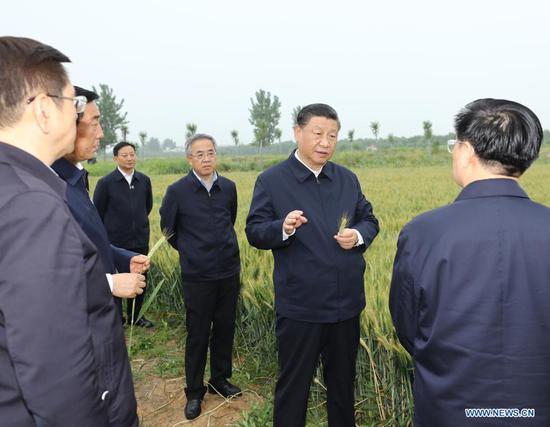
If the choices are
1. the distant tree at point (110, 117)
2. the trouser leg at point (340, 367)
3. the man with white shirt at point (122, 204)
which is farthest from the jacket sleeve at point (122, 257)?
the distant tree at point (110, 117)

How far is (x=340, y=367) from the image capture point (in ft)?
8.73

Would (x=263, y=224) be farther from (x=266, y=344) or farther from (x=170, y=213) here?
(x=266, y=344)

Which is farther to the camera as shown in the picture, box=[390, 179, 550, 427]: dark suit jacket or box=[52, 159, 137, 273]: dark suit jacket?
box=[52, 159, 137, 273]: dark suit jacket

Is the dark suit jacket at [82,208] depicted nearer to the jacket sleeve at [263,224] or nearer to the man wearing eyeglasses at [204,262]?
the jacket sleeve at [263,224]

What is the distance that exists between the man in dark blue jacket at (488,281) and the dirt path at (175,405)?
206cm

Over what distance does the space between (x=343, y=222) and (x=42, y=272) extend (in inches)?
69.5

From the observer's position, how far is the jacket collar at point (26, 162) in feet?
3.93

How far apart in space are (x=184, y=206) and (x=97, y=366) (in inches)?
84.0

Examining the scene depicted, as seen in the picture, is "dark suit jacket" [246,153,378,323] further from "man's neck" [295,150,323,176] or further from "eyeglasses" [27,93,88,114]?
"eyeglasses" [27,93,88,114]

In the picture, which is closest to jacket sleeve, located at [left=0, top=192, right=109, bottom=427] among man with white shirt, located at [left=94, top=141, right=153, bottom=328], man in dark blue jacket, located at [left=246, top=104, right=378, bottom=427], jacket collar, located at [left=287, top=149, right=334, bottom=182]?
man in dark blue jacket, located at [left=246, top=104, right=378, bottom=427]

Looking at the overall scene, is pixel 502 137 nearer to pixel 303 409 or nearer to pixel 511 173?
pixel 511 173

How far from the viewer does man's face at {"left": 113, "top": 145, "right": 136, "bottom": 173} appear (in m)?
5.10

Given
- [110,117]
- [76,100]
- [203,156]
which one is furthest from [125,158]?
[110,117]

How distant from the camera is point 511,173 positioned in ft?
5.11
